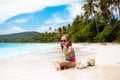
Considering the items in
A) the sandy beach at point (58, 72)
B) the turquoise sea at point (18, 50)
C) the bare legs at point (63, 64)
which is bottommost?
the turquoise sea at point (18, 50)

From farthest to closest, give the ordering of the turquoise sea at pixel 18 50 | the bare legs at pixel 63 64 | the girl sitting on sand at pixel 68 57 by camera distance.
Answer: the turquoise sea at pixel 18 50, the bare legs at pixel 63 64, the girl sitting on sand at pixel 68 57

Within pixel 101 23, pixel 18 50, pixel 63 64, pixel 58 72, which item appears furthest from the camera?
pixel 101 23

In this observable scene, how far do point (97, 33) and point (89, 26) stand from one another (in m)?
2.42

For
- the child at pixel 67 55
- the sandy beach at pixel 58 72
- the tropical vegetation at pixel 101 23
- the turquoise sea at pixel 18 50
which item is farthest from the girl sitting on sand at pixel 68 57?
the tropical vegetation at pixel 101 23

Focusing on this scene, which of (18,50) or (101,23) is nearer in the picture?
(18,50)

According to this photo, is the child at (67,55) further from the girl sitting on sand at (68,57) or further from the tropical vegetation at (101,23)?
the tropical vegetation at (101,23)

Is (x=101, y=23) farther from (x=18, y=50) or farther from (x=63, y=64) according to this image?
(x=63, y=64)

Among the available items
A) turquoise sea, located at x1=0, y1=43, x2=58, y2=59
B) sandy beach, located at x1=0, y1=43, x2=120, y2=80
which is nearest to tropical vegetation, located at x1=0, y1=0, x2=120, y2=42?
turquoise sea, located at x1=0, y1=43, x2=58, y2=59

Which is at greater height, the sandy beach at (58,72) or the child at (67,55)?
the child at (67,55)

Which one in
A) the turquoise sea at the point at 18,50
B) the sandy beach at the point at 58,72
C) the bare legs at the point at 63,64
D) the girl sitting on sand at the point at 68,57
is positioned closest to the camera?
the sandy beach at the point at 58,72

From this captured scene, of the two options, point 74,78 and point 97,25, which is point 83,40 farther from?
point 74,78

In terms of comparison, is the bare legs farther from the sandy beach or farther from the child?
the sandy beach

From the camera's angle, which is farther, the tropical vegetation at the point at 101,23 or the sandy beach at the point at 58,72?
the tropical vegetation at the point at 101,23

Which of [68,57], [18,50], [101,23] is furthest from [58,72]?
[101,23]
